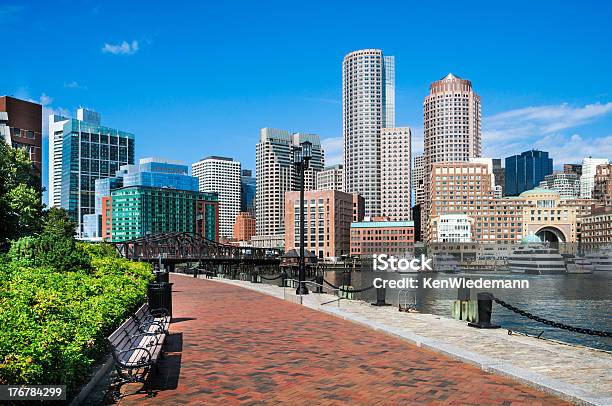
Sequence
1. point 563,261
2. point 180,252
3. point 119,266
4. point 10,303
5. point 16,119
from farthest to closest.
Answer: point 563,261 < point 180,252 < point 16,119 < point 119,266 < point 10,303

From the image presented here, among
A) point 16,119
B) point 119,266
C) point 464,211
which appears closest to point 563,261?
point 464,211

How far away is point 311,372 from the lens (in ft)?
→ 34.8

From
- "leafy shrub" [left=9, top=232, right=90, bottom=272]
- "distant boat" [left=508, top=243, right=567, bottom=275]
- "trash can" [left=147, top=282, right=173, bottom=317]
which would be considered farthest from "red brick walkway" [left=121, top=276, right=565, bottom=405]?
"distant boat" [left=508, top=243, right=567, bottom=275]

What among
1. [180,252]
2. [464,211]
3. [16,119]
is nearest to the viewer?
[16,119]

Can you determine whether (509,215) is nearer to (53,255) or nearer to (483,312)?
(483,312)

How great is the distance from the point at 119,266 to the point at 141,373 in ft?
41.7

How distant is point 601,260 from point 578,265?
61.1ft

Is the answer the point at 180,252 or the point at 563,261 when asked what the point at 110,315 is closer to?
the point at 180,252

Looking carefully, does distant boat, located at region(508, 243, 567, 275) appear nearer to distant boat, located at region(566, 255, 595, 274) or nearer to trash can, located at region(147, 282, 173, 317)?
distant boat, located at region(566, 255, 595, 274)

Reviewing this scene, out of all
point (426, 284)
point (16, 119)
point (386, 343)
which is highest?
point (16, 119)

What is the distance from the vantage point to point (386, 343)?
1377 cm

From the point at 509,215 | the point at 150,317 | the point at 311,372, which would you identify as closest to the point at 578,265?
the point at 509,215

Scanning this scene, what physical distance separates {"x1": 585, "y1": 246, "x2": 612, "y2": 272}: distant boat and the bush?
162024mm

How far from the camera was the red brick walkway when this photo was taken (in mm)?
8906
